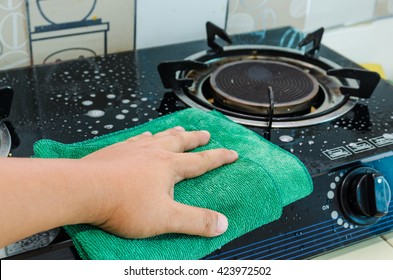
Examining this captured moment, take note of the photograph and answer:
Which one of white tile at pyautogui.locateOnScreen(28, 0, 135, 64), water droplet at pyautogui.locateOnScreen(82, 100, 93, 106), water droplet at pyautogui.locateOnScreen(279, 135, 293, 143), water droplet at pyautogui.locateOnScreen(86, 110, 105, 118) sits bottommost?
water droplet at pyautogui.locateOnScreen(86, 110, 105, 118)

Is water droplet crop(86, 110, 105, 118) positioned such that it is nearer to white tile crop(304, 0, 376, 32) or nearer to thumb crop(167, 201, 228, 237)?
thumb crop(167, 201, 228, 237)

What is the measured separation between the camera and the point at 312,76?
112cm

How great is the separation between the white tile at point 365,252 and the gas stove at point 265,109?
0.02m

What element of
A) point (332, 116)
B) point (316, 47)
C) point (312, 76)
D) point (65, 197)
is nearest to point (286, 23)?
point (316, 47)

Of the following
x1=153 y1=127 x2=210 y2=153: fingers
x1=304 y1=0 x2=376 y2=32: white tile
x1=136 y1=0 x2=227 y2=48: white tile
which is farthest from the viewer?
x1=304 y1=0 x2=376 y2=32: white tile

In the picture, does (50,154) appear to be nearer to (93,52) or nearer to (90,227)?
(90,227)

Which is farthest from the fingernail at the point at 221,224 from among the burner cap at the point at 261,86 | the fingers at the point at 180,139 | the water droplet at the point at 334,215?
the burner cap at the point at 261,86

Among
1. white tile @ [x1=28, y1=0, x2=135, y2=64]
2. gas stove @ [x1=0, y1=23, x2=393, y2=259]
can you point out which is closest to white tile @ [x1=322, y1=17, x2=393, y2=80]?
gas stove @ [x1=0, y1=23, x2=393, y2=259]

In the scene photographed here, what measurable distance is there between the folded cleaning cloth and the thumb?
1 cm

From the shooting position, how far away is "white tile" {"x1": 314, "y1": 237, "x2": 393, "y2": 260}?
35.2 inches

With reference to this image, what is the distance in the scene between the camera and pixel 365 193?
833mm

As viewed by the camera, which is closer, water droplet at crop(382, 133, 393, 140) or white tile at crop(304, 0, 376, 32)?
water droplet at crop(382, 133, 393, 140)

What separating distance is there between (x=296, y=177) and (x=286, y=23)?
2.47ft

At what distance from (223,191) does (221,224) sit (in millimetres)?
48
